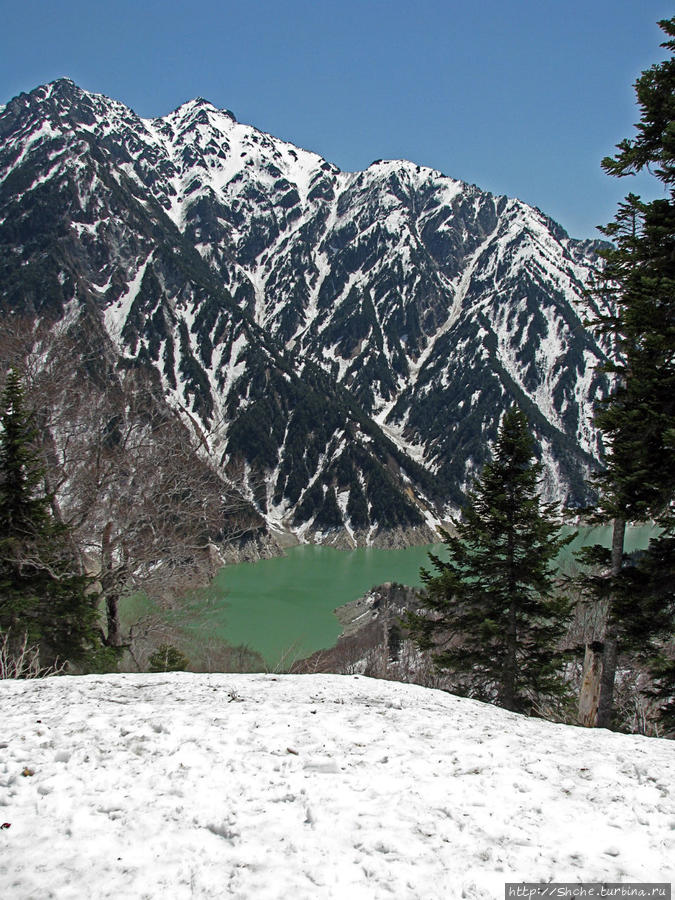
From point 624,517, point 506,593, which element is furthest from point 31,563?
point 624,517

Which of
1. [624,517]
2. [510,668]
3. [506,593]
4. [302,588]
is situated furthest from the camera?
[302,588]

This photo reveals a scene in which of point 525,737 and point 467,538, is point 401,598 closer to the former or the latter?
point 467,538

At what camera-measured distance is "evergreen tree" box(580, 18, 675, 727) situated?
340 inches

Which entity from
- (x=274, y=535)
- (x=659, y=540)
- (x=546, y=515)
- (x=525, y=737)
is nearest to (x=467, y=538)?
(x=546, y=515)

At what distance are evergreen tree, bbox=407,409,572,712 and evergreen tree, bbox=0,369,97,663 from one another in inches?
354

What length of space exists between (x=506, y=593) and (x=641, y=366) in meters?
7.49

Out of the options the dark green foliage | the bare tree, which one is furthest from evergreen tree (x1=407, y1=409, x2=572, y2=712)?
the dark green foliage

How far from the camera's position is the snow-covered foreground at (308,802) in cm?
382

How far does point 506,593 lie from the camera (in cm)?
1455

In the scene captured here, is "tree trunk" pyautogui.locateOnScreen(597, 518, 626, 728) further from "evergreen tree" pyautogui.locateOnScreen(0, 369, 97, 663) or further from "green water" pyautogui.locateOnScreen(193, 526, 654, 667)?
"green water" pyautogui.locateOnScreen(193, 526, 654, 667)

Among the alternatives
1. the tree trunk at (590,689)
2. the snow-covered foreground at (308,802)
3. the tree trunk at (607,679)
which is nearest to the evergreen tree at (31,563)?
the snow-covered foreground at (308,802)

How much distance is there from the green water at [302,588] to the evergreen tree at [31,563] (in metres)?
5.82

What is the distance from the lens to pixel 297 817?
14.8 feet

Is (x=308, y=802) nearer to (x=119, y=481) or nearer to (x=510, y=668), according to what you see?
(x=510, y=668)
